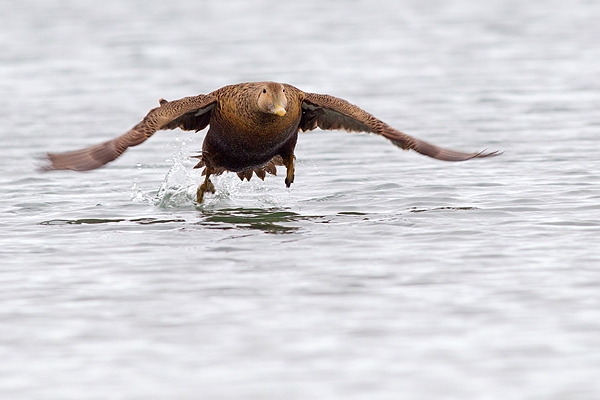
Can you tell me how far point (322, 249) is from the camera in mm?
9602

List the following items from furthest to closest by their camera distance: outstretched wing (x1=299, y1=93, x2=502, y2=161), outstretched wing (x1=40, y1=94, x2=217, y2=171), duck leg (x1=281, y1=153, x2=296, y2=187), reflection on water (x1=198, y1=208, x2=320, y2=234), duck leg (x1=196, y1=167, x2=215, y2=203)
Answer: duck leg (x1=196, y1=167, x2=215, y2=203), duck leg (x1=281, y1=153, x2=296, y2=187), outstretched wing (x1=299, y1=93, x2=502, y2=161), reflection on water (x1=198, y1=208, x2=320, y2=234), outstretched wing (x1=40, y1=94, x2=217, y2=171)

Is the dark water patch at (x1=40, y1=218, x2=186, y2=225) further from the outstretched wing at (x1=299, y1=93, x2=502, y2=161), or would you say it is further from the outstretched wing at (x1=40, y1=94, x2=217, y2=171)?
the outstretched wing at (x1=299, y1=93, x2=502, y2=161)

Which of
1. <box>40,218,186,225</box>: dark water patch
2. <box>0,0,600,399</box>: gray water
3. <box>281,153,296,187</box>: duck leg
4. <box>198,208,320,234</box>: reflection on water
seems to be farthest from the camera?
<box>281,153,296,187</box>: duck leg

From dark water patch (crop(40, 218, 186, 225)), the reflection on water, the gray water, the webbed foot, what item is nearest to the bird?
the webbed foot

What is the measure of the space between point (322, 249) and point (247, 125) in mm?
1858

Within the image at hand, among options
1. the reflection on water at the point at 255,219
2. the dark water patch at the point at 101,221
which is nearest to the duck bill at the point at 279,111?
the reflection on water at the point at 255,219

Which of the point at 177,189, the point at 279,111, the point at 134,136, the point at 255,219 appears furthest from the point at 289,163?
the point at 134,136

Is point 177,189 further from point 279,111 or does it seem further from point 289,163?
point 279,111

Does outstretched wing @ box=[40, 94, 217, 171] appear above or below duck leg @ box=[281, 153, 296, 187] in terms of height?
above

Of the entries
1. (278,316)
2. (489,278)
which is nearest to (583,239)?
(489,278)

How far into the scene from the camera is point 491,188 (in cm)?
1245

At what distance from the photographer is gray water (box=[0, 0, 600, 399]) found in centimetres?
657

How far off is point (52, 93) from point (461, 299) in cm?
1416

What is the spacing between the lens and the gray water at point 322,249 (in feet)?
21.6
